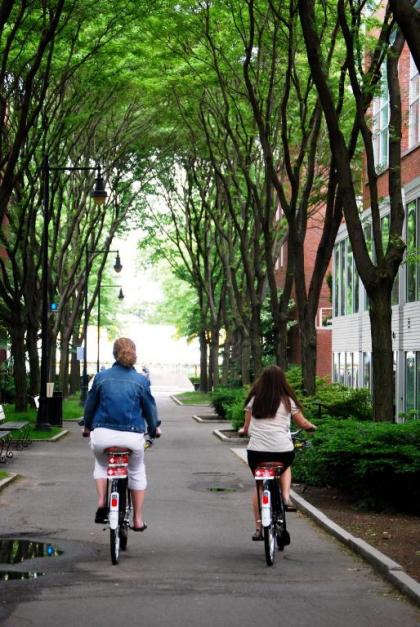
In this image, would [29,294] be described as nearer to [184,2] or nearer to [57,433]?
[57,433]

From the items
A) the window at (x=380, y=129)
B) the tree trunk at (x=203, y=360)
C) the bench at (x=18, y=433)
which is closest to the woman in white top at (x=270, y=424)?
the bench at (x=18, y=433)

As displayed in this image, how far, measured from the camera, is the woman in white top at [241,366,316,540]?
10203 millimetres

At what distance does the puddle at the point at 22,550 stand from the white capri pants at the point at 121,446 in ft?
Answer: 2.93

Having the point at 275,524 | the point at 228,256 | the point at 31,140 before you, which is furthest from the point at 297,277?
the point at 228,256

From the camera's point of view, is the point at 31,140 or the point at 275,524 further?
the point at 31,140

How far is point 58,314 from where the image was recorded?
37.5 metres

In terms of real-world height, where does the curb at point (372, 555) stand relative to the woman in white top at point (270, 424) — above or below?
below

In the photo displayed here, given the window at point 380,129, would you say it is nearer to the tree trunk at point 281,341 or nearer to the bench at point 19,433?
the tree trunk at point 281,341

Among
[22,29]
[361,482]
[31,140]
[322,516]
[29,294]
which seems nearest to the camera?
[322,516]

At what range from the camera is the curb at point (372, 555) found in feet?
27.6

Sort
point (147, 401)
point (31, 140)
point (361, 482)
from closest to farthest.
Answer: point (147, 401) < point (361, 482) < point (31, 140)

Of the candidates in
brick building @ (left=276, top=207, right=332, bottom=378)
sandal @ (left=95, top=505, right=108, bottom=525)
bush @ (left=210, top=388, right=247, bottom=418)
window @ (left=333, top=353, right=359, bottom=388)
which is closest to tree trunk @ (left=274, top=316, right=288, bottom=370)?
bush @ (left=210, top=388, right=247, bottom=418)

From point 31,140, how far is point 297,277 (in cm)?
907

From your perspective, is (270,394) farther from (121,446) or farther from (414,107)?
(414,107)
